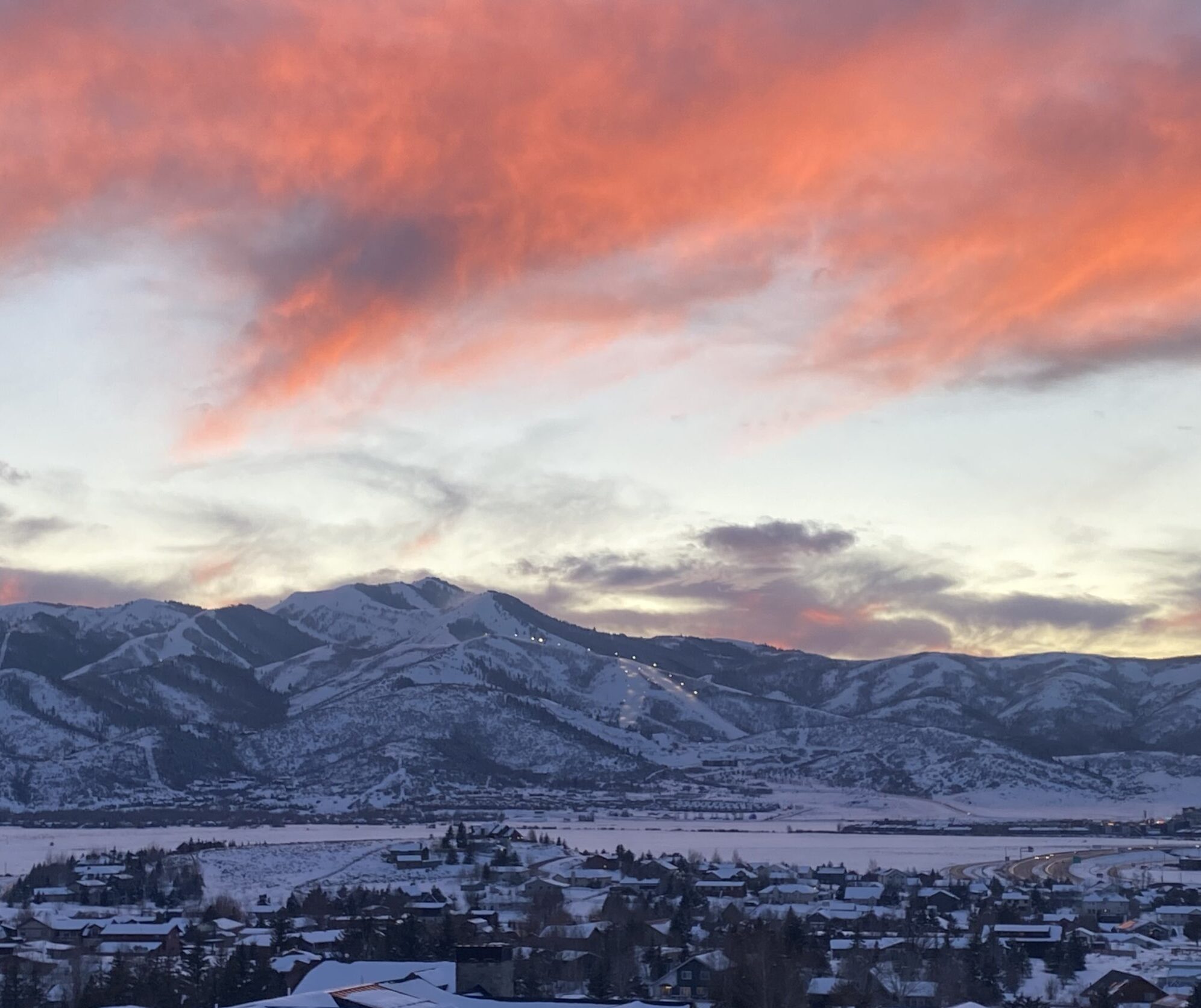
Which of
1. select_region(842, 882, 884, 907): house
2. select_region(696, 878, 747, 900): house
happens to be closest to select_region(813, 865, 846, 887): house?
select_region(842, 882, 884, 907): house

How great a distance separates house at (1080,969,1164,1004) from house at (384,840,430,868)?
243 feet

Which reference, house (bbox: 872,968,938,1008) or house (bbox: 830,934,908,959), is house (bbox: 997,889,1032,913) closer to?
house (bbox: 830,934,908,959)

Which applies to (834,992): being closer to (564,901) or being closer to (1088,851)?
(564,901)

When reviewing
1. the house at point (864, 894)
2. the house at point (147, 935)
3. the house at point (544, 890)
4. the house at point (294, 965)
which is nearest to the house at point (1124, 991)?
the house at point (294, 965)

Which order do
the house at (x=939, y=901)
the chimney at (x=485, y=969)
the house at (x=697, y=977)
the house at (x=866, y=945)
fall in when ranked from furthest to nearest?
1. the house at (x=939, y=901)
2. the house at (x=866, y=945)
3. the house at (x=697, y=977)
4. the chimney at (x=485, y=969)

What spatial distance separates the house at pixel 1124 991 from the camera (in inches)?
3041

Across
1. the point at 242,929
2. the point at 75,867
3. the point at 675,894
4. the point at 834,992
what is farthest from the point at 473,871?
the point at 834,992

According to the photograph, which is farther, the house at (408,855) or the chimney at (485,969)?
the house at (408,855)

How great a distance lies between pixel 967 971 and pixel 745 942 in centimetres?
1065

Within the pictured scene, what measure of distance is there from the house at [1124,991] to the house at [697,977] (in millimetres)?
16047

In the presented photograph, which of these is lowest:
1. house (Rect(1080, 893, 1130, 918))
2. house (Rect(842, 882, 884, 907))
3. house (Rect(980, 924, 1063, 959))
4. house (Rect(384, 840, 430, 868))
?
house (Rect(980, 924, 1063, 959))

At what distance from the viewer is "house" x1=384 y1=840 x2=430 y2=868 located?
14612 cm

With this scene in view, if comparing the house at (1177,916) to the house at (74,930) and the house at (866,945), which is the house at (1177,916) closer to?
the house at (866,945)

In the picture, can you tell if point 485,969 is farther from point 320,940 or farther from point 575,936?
point 575,936
